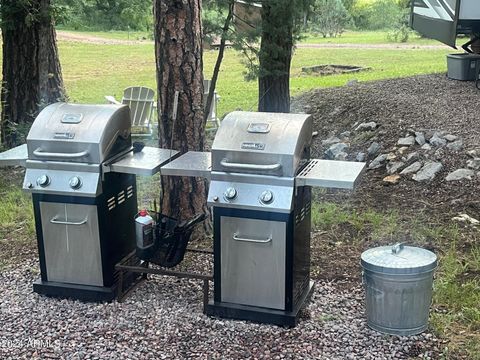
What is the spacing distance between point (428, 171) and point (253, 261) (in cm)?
277

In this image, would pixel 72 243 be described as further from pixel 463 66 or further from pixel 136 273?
pixel 463 66

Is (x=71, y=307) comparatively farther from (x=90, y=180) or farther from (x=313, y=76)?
(x=313, y=76)

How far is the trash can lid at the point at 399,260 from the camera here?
3047 millimetres

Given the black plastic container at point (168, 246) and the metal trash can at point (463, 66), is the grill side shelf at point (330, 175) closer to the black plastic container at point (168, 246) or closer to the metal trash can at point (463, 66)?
the black plastic container at point (168, 246)

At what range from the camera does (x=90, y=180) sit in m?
3.31

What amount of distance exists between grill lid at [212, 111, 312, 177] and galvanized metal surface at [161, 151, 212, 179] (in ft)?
0.45

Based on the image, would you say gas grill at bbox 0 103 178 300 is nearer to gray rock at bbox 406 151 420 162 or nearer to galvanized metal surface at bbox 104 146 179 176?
galvanized metal surface at bbox 104 146 179 176

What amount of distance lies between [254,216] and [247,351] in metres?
0.69

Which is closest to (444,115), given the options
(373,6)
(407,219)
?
(407,219)

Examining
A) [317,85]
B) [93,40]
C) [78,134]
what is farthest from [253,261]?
[93,40]

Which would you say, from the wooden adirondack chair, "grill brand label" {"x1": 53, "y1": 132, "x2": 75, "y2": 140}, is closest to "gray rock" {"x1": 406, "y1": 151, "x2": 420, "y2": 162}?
"grill brand label" {"x1": 53, "y1": 132, "x2": 75, "y2": 140}

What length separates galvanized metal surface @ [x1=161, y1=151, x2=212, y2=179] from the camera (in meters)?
3.28

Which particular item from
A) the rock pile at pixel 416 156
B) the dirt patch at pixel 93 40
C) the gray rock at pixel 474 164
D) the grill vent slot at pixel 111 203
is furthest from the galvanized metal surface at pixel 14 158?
the dirt patch at pixel 93 40

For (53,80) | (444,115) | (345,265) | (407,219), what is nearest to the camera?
(345,265)
